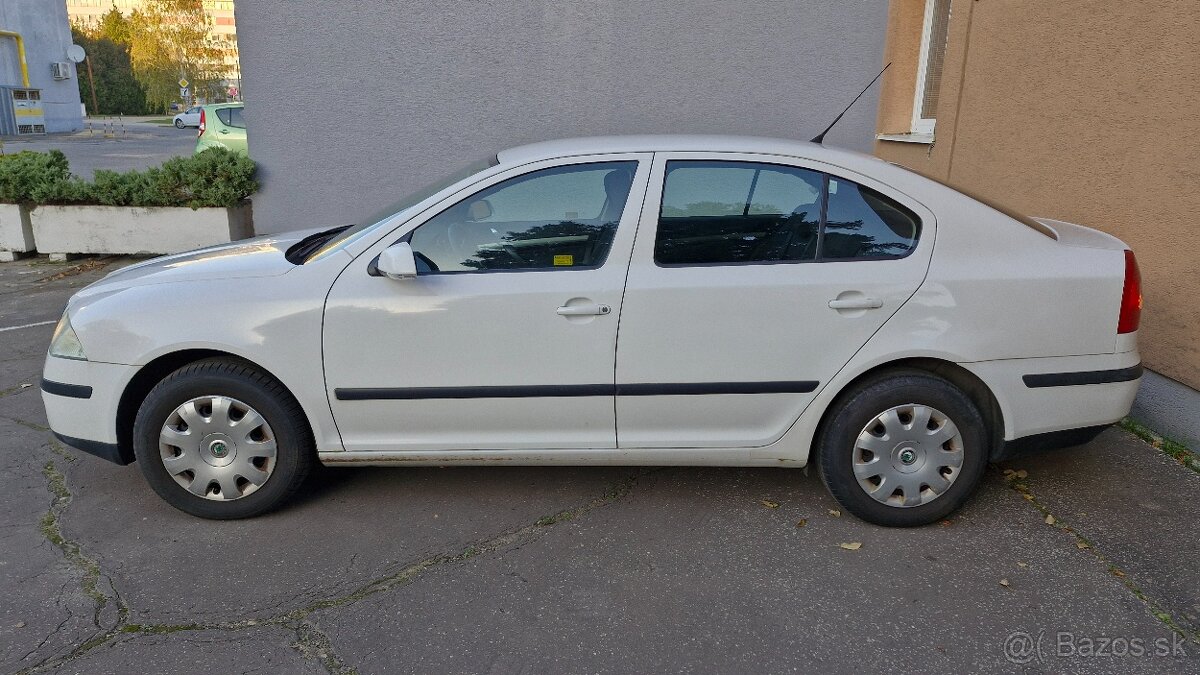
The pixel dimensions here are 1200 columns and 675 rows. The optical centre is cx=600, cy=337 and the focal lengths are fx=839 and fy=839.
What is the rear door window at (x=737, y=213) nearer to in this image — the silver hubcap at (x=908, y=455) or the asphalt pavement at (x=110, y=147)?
→ the silver hubcap at (x=908, y=455)

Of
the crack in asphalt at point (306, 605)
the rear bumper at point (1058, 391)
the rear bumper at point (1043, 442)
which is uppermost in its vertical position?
the rear bumper at point (1058, 391)

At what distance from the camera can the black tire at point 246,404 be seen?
339 cm

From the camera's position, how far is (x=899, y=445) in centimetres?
334

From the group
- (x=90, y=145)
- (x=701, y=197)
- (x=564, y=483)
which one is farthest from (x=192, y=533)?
(x=90, y=145)

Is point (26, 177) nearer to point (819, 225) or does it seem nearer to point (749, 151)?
point (749, 151)

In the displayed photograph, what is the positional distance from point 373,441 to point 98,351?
3.81 feet

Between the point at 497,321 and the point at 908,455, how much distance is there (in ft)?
5.65

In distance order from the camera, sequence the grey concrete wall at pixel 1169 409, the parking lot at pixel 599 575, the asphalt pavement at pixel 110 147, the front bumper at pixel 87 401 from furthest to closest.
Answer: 1. the asphalt pavement at pixel 110 147
2. the grey concrete wall at pixel 1169 409
3. the front bumper at pixel 87 401
4. the parking lot at pixel 599 575

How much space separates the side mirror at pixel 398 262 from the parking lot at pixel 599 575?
1.08 metres

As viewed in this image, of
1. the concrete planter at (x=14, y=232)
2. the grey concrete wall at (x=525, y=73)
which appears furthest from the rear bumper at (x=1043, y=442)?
the concrete planter at (x=14, y=232)

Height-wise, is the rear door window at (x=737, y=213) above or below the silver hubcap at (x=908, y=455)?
above

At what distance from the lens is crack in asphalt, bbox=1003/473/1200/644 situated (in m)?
2.80

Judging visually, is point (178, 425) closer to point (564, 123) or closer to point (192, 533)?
point (192, 533)

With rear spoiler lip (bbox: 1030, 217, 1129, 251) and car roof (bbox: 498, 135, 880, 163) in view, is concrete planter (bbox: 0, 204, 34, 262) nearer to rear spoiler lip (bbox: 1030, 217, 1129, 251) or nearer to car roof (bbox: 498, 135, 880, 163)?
car roof (bbox: 498, 135, 880, 163)
